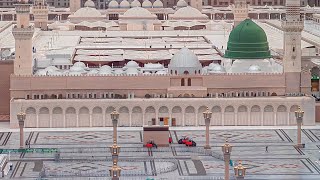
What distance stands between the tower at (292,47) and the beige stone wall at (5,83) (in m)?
11.2

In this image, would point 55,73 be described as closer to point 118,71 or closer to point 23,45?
point 23,45

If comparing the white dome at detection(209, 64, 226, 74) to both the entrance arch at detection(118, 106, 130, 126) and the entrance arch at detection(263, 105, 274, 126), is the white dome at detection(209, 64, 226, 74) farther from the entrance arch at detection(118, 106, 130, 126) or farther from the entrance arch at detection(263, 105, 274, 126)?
the entrance arch at detection(118, 106, 130, 126)

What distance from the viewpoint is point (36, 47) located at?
187 ft

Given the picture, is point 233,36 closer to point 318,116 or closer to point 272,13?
point 318,116

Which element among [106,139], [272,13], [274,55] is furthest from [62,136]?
[272,13]

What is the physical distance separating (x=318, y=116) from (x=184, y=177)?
12361mm

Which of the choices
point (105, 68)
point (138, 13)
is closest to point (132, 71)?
point (105, 68)

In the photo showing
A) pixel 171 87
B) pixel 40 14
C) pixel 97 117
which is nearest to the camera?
pixel 97 117

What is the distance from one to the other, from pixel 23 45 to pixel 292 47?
423 inches

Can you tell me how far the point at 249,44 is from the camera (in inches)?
1913

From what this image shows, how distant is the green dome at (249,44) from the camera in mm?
48406

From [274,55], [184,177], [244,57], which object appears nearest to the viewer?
[184,177]

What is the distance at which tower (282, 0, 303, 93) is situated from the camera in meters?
45.3

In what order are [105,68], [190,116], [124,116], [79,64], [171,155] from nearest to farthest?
[171,155] < [124,116] < [190,116] < [105,68] < [79,64]
